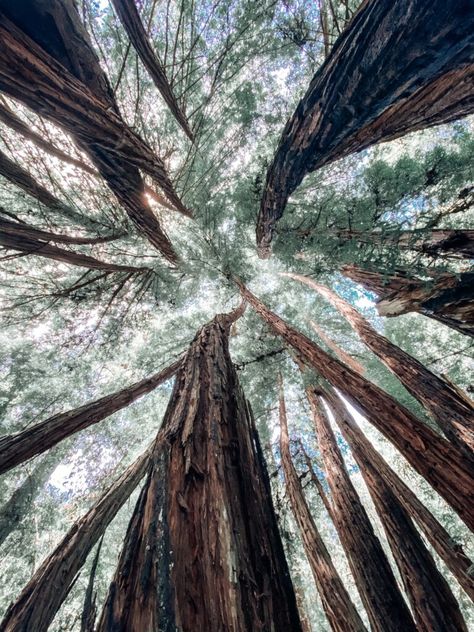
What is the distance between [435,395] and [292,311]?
4710 millimetres

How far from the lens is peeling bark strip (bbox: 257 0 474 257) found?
1.69m

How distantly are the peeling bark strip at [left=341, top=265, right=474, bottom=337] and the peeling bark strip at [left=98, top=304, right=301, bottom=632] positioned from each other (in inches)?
105

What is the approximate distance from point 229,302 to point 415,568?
19.9 ft

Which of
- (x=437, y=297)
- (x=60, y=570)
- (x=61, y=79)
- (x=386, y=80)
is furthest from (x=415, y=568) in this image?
(x=61, y=79)

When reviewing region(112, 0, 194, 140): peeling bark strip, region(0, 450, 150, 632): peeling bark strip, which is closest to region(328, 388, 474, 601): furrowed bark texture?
region(0, 450, 150, 632): peeling bark strip

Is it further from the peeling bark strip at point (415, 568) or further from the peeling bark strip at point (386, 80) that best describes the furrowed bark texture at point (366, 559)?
the peeling bark strip at point (386, 80)

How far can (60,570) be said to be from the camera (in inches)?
84.5

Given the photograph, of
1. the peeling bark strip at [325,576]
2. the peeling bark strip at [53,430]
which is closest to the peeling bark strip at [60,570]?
the peeling bark strip at [53,430]

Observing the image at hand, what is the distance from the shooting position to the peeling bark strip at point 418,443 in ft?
5.77

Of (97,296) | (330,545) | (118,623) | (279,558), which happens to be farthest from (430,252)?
(330,545)

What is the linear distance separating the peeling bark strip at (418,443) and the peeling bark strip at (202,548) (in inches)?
53.5

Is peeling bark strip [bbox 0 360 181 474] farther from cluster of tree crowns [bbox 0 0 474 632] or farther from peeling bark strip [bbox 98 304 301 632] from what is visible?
peeling bark strip [bbox 98 304 301 632]

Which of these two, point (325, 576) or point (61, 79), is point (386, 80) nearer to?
point (61, 79)

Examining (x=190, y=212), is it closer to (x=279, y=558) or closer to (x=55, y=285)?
(x=55, y=285)
